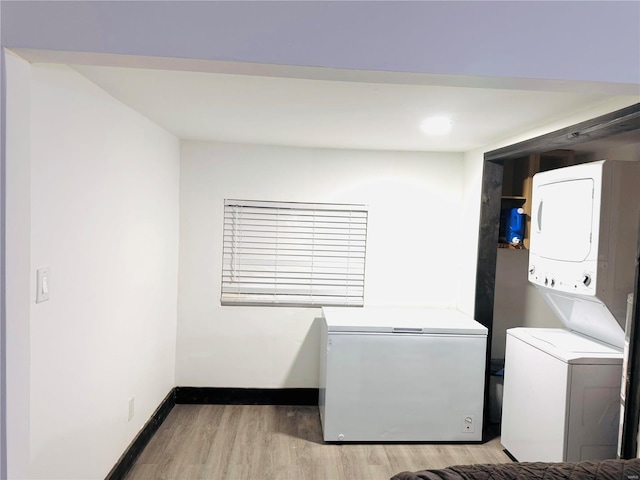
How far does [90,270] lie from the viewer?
2.21 meters

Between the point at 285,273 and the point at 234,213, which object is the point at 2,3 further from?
the point at 285,273

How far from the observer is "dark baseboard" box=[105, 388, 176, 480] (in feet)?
8.71

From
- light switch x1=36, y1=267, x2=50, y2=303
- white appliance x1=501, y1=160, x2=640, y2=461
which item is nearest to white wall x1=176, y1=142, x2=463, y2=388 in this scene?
white appliance x1=501, y1=160, x2=640, y2=461

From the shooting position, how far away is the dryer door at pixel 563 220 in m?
2.46

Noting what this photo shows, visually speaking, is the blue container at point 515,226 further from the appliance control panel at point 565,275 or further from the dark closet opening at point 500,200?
the appliance control panel at point 565,275

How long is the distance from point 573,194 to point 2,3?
2579mm

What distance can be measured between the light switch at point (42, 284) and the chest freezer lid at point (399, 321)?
5.91 ft

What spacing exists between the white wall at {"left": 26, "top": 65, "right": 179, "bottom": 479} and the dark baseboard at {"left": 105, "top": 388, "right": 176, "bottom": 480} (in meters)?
0.06

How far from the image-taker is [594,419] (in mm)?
2480

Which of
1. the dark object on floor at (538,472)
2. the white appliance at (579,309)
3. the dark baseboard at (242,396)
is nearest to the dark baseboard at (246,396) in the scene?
the dark baseboard at (242,396)

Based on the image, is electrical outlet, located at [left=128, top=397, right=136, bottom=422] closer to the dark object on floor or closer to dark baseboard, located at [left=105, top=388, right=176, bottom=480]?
dark baseboard, located at [left=105, top=388, right=176, bottom=480]

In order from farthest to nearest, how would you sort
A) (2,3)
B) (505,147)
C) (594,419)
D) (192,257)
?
(192,257) < (505,147) < (594,419) < (2,3)

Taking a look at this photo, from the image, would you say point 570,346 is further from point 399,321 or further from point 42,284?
point 42,284

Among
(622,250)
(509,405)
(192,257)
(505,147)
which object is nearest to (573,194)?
(622,250)
